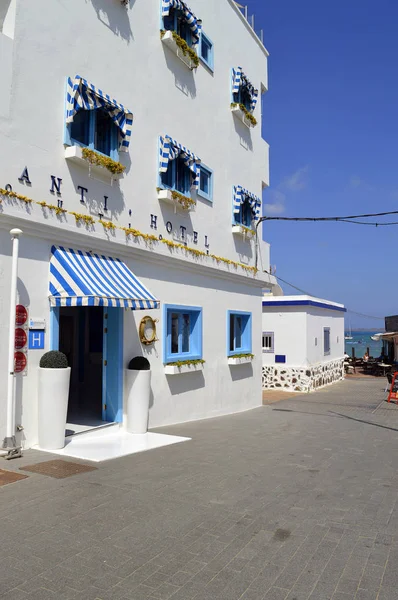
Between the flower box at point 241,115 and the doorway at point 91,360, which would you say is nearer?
the doorway at point 91,360

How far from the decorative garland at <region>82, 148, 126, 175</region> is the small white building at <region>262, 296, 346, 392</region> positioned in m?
15.2

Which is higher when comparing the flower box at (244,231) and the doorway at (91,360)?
the flower box at (244,231)

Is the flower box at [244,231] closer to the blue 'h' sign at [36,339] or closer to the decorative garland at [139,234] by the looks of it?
the decorative garland at [139,234]

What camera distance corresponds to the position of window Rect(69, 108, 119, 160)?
30.5ft

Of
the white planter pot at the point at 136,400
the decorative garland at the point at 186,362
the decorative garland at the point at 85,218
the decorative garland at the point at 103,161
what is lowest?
the white planter pot at the point at 136,400

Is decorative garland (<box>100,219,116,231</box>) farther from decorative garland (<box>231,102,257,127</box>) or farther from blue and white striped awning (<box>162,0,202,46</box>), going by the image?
decorative garland (<box>231,102,257,127</box>)

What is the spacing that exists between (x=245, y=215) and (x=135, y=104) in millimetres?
6478

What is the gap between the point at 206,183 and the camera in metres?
14.0

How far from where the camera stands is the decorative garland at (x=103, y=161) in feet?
29.5

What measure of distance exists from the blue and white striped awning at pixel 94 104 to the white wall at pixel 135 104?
0.19 metres

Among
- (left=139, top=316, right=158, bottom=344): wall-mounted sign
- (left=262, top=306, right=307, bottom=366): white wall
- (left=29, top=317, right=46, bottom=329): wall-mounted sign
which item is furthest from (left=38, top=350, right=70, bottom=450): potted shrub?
(left=262, top=306, right=307, bottom=366): white wall

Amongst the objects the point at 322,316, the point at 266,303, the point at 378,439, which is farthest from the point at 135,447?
the point at 322,316

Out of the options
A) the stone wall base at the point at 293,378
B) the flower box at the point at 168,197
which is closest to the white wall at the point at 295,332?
the stone wall base at the point at 293,378

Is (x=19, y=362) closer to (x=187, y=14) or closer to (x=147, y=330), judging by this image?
(x=147, y=330)
